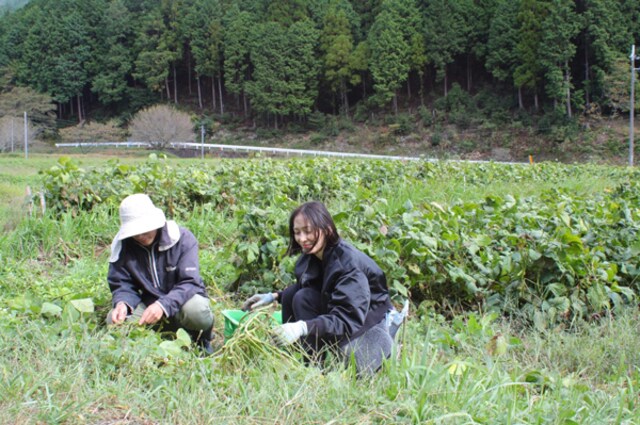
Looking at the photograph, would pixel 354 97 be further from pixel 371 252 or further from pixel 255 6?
pixel 371 252

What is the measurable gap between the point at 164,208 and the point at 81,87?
155ft

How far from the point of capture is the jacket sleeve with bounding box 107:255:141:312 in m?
2.80

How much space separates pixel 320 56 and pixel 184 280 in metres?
36.4

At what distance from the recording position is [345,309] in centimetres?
235

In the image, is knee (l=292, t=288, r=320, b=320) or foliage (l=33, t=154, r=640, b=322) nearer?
knee (l=292, t=288, r=320, b=320)

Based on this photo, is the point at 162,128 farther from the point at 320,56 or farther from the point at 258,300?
the point at 258,300

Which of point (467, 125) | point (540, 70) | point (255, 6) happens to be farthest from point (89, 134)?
point (540, 70)

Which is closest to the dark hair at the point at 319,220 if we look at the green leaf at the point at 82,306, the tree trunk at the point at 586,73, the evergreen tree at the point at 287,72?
the green leaf at the point at 82,306

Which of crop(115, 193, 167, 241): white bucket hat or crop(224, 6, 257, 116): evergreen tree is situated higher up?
crop(224, 6, 257, 116): evergreen tree

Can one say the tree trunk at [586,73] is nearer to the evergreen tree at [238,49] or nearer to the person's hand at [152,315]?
the evergreen tree at [238,49]

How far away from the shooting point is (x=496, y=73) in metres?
29.8

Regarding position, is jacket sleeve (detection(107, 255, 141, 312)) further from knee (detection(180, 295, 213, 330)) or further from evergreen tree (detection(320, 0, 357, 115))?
evergreen tree (detection(320, 0, 357, 115))

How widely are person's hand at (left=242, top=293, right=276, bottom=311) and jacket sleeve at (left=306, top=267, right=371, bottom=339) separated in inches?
18.2

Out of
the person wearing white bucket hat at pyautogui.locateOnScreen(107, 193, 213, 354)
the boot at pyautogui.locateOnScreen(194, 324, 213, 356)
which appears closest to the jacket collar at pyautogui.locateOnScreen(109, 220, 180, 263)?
the person wearing white bucket hat at pyautogui.locateOnScreen(107, 193, 213, 354)
